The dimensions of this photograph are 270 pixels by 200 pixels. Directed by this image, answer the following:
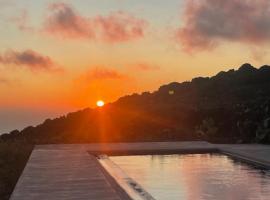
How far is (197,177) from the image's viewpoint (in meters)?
10.4

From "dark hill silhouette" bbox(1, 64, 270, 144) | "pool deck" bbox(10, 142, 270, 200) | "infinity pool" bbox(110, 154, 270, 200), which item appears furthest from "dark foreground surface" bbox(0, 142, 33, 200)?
"infinity pool" bbox(110, 154, 270, 200)

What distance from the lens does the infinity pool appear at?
8.36 m

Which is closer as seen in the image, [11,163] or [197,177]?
[197,177]

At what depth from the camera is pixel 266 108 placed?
1888 centimetres

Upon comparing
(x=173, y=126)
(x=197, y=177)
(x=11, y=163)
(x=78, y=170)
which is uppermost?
(x=173, y=126)

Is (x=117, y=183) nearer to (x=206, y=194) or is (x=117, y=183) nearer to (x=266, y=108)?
(x=206, y=194)

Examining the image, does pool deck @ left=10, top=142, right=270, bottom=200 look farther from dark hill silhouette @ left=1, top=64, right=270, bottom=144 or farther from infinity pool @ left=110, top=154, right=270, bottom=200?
dark hill silhouette @ left=1, top=64, right=270, bottom=144

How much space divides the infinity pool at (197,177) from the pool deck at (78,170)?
55cm

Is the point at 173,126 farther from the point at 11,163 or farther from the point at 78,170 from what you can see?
the point at 78,170

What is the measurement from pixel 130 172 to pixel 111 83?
49.3 ft

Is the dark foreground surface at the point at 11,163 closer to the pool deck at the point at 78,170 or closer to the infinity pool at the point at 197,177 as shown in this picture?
the pool deck at the point at 78,170

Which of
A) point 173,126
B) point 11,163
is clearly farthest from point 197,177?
point 173,126

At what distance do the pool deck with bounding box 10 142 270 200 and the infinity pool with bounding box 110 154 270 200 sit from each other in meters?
0.55

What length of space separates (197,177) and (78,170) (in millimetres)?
2382
